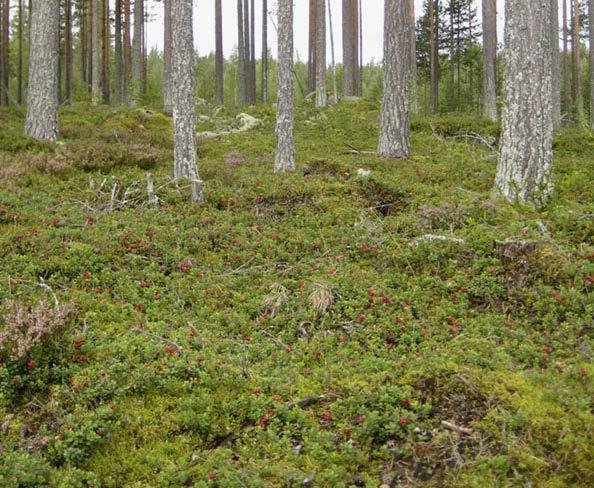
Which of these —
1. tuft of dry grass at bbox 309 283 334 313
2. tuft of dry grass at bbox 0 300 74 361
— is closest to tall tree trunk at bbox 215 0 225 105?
tuft of dry grass at bbox 309 283 334 313

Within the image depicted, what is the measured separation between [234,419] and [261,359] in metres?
1.08

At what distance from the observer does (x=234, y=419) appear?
457 cm

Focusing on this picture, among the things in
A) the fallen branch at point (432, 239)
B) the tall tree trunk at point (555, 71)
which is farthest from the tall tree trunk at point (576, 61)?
the fallen branch at point (432, 239)

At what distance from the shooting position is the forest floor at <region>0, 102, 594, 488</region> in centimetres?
404

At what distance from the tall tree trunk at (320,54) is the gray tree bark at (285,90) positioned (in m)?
10.5

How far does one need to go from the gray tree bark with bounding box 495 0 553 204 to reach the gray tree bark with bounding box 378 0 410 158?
5090 millimetres

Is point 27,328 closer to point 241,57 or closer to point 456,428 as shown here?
point 456,428

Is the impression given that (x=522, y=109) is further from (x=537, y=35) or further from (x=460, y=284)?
(x=460, y=284)

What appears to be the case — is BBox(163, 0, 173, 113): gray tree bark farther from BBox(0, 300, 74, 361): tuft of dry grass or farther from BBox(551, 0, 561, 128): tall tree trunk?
BBox(0, 300, 74, 361): tuft of dry grass

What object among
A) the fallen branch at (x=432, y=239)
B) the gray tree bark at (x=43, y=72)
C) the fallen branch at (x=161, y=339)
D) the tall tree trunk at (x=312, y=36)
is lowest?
the fallen branch at (x=161, y=339)

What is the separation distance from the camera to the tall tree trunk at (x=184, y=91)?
1023 cm

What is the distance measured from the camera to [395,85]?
45.7 ft

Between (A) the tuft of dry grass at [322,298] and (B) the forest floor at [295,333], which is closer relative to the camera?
(B) the forest floor at [295,333]

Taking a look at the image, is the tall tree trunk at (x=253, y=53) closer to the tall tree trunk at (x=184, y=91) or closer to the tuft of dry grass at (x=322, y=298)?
the tall tree trunk at (x=184, y=91)
